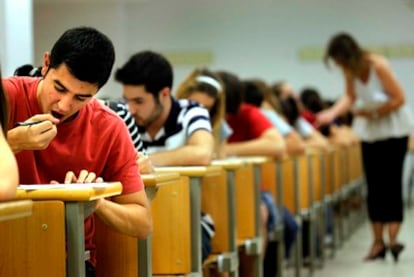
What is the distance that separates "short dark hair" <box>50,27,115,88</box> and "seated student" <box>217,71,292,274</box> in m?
2.72

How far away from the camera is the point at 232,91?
5.38m

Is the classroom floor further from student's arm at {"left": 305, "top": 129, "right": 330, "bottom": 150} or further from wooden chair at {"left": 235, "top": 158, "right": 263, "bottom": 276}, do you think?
wooden chair at {"left": 235, "top": 158, "right": 263, "bottom": 276}

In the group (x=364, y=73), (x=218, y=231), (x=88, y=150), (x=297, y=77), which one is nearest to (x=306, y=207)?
(x=364, y=73)

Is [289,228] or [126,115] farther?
[289,228]

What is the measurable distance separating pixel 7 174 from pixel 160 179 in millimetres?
1138

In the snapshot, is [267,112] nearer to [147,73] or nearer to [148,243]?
[147,73]

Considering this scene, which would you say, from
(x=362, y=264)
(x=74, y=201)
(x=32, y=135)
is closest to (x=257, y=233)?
(x=362, y=264)

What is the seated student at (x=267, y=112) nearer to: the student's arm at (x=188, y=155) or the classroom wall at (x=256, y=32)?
the student's arm at (x=188, y=155)

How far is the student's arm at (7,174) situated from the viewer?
1.83 meters

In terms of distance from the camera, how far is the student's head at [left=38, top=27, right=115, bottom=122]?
244 cm

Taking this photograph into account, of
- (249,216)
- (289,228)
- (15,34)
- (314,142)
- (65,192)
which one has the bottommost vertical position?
Result: (289,228)

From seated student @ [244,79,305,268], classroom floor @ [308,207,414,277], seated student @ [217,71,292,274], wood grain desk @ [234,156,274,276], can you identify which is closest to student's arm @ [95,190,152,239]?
wood grain desk @ [234,156,274,276]

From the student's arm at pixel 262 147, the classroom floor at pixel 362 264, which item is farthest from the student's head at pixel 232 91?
the classroom floor at pixel 362 264

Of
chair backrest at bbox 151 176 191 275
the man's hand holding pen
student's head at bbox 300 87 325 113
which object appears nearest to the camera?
the man's hand holding pen
